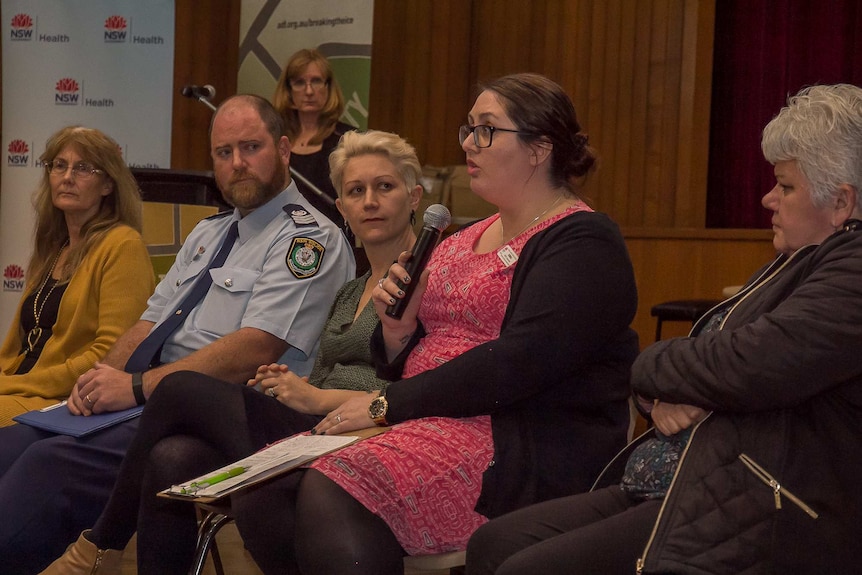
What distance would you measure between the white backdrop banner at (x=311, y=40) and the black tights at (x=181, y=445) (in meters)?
3.72

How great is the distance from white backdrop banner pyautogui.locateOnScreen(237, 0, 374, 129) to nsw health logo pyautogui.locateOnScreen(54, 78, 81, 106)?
97 centimetres

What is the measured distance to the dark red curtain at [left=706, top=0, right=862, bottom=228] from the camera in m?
Result: 5.70

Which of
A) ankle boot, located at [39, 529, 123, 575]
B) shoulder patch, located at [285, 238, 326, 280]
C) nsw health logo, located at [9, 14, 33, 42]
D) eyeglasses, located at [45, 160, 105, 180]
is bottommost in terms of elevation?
ankle boot, located at [39, 529, 123, 575]

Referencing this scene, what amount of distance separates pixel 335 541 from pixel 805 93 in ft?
3.62

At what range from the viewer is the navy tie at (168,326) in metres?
2.73

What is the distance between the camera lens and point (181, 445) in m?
2.11

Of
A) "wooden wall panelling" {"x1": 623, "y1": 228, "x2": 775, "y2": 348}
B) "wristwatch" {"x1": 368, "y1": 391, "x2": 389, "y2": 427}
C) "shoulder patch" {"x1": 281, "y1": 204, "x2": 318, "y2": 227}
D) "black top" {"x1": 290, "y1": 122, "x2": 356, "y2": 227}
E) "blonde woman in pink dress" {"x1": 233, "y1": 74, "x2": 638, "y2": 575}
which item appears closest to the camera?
"blonde woman in pink dress" {"x1": 233, "y1": 74, "x2": 638, "y2": 575}

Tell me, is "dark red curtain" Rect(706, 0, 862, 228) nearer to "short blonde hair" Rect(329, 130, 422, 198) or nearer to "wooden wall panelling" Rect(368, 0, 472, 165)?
"wooden wall panelling" Rect(368, 0, 472, 165)

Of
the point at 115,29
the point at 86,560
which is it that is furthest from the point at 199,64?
the point at 86,560

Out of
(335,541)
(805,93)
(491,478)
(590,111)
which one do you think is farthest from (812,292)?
(590,111)

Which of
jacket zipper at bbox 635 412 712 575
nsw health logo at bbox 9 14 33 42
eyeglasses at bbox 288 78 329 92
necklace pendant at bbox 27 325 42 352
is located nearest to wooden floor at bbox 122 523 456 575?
necklace pendant at bbox 27 325 42 352

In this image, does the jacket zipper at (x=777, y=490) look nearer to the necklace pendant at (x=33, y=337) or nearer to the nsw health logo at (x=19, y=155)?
the necklace pendant at (x=33, y=337)

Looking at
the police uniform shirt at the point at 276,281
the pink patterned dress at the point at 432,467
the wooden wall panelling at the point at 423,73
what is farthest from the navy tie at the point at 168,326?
the wooden wall panelling at the point at 423,73

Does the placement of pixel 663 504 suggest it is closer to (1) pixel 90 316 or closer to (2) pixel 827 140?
(2) pixel 827 140
